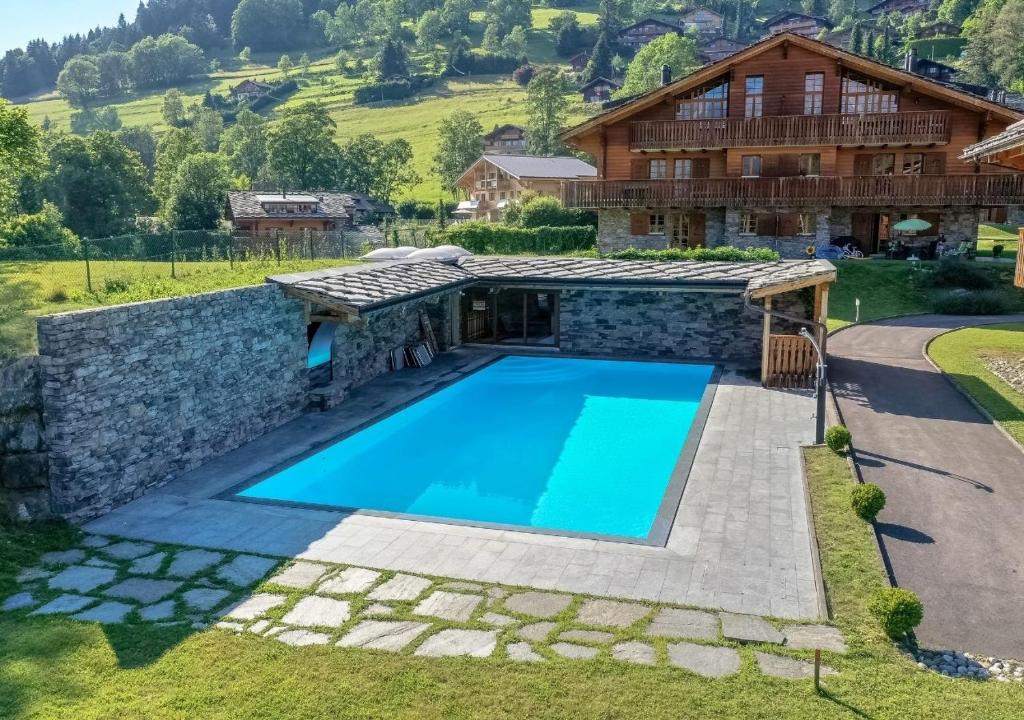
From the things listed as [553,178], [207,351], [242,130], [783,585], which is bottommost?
[783,585]

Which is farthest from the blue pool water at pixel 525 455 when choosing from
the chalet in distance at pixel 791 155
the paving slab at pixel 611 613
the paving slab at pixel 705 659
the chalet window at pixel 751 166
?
the chalet window at pixel 751 166

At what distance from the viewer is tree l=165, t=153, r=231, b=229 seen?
50.9m

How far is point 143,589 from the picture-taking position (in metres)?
9.09

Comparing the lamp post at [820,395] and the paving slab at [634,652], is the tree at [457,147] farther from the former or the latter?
the paving slab at [634,652]

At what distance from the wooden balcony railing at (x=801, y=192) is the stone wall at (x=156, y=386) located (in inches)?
916

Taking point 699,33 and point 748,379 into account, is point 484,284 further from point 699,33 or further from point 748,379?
point 699,33

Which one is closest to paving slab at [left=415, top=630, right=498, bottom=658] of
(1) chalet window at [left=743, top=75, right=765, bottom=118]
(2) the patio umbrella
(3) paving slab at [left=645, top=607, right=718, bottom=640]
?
(3) paving slab at [left=645, top=607, right=718, bottom=640]

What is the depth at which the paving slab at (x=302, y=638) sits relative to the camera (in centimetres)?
777

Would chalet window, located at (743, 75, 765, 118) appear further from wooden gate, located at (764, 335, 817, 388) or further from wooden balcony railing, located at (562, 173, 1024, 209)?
wooden gate, located at (764, 335, 817, 388)

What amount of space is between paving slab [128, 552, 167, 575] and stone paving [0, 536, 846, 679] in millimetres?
33

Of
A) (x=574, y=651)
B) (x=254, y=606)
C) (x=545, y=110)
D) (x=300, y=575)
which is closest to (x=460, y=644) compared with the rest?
(x=574, y=651)

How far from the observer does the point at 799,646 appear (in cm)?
762

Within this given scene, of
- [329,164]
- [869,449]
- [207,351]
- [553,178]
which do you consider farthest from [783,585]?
[329,164]

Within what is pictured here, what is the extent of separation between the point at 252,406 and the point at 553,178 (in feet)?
142
